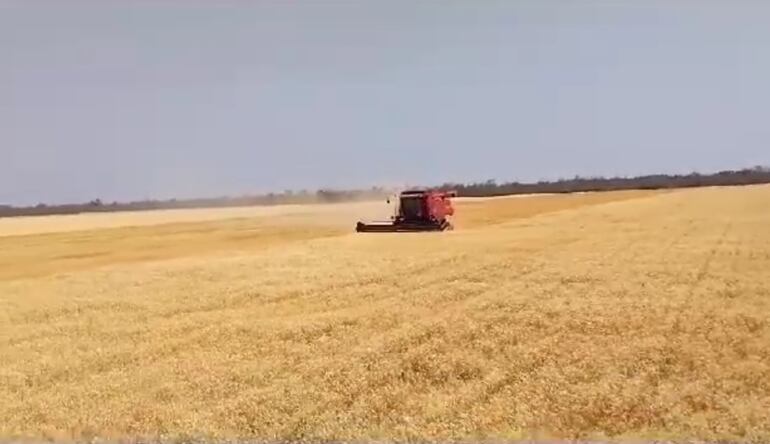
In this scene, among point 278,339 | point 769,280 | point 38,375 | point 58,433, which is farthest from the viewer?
point 769,280

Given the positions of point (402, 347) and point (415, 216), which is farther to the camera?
point (415, 216)

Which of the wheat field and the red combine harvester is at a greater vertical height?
the red combine harvester

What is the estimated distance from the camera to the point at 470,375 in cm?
1030

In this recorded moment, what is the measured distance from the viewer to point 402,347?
38.8 ft

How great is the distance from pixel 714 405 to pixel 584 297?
21.9 feet

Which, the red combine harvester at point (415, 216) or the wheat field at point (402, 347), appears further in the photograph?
the red combine harvester at point (415, 216)

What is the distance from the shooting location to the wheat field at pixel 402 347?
8.60m

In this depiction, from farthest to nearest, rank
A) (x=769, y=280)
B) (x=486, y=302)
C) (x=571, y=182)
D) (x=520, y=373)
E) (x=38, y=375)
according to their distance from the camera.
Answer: (x=571, y=182), (x=769, y=280), (x=486, y=302), (x=38, y=375), (x=520, y=373)

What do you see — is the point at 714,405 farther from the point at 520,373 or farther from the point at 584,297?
the point at 584,297

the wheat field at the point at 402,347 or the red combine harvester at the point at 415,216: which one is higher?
the red combine harvester at the point at 415,216

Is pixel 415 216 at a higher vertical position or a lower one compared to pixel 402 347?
higher

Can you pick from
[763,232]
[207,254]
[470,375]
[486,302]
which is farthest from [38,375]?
[763,232]

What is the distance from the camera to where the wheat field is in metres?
8.60

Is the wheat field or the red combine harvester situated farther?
the red combine harvester
